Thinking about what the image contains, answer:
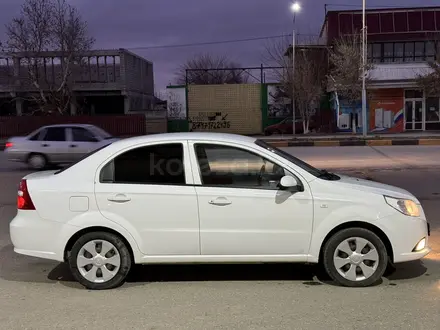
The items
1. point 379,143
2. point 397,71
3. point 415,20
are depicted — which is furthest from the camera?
point 415,20

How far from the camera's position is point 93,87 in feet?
149

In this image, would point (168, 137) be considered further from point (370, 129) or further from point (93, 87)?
point (93, 87)

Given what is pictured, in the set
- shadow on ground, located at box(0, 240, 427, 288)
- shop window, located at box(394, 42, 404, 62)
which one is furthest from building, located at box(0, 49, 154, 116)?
shadow on ground, located at box(0, 240, 427, 288)

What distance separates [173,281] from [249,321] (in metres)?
1.36

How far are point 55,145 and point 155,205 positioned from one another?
478 inches

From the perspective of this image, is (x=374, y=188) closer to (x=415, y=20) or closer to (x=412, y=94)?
(x=412, y=94)

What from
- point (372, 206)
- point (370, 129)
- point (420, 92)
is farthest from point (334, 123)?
point (372, 206)

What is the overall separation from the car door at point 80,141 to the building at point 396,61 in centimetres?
2539

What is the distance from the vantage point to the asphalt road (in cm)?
405

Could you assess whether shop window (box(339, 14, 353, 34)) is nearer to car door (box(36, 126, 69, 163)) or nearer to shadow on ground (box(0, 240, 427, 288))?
car door (box(36, 126, 69, 163))

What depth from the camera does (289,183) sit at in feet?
15.5

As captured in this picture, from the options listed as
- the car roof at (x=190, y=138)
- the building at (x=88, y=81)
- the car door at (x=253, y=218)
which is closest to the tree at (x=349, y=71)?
the building at (x=88, y=81)

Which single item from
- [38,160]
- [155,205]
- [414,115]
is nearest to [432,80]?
[414,115]

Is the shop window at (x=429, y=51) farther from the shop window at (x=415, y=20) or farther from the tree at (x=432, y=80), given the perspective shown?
the tree at (x=432, y=80)
